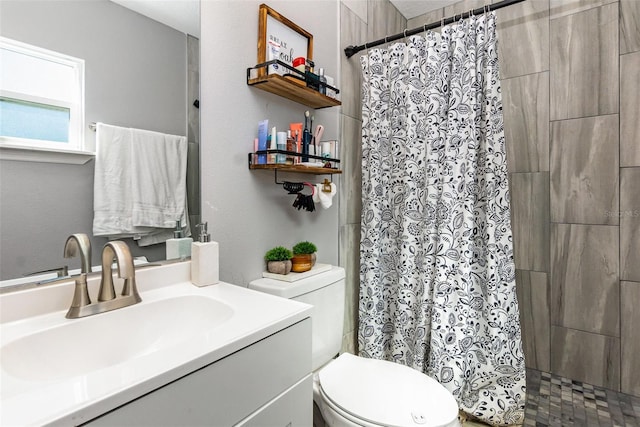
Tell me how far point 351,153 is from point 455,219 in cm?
70

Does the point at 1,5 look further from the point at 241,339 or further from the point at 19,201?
the point at 241,339

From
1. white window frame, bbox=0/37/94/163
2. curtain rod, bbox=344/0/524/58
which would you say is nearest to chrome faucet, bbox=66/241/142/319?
white window frame, bbox=0/37/94/163

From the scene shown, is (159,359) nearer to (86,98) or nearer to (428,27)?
(86,98)

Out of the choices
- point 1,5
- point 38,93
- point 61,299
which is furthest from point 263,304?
point 1,5

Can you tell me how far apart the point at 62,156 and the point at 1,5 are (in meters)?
0.36

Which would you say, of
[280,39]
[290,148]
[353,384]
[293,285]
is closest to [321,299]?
[293,285]

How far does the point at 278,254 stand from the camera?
1.43m

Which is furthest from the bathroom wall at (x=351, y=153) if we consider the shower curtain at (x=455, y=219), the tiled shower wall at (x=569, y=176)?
the shower curtain at (x=455, y=219)

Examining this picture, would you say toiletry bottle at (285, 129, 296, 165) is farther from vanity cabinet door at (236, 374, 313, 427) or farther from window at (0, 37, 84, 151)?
vanity cabinet door at (236, 374, 313, 427)

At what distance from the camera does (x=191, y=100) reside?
116 centimetres

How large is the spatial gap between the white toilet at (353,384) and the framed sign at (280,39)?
96cm

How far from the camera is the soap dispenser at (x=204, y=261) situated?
3.61ft

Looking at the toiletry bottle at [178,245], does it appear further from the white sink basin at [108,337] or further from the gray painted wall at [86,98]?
the white sink basin at [108,337]

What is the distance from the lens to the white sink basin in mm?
712
